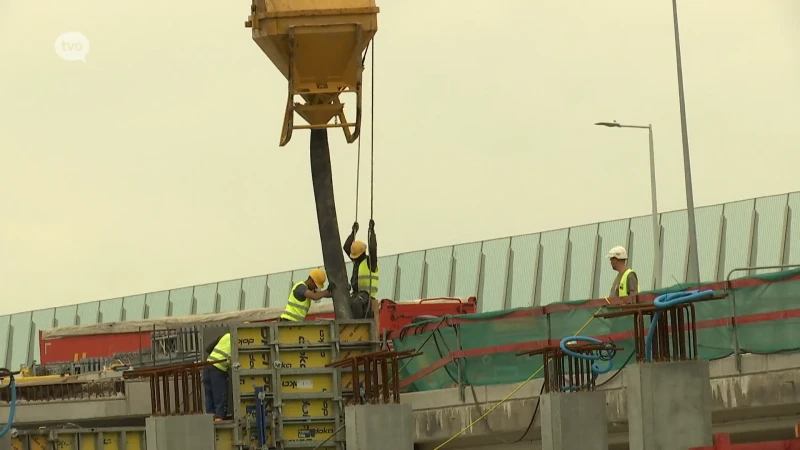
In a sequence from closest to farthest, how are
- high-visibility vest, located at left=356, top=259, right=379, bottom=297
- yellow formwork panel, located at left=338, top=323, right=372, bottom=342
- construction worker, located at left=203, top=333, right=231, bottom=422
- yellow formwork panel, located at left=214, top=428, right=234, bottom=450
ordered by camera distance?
1. yellow formwork panel, located at left=214, top=428, right=234, bottom=450
2. construction worker, located at left=203, top=333, right=231, bottom=422
3. yellow formwork panel, located at left=338, top=323, right=372, bottom=342
4. high-visibility vest, located at left=356, top=259, right=379, bottom=297

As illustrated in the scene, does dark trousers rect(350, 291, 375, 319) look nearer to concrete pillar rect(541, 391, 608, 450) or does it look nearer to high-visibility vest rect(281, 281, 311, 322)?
high-visibility vest rect(281, 281, 311, 322)

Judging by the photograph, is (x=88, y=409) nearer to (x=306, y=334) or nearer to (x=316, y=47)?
(x=306, y=334)

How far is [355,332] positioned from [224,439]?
2503mm

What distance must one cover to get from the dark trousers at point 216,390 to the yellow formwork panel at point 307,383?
3.17 feet

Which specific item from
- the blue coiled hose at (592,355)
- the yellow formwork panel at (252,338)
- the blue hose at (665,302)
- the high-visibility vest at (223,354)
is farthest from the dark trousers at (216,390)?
the blue hose at (665,302)

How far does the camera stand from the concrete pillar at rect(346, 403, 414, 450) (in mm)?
21016

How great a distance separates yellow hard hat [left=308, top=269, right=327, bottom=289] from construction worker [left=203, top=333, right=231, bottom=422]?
5.65 ft

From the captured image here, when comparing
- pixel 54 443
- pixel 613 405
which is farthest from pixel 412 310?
pixel 613 405

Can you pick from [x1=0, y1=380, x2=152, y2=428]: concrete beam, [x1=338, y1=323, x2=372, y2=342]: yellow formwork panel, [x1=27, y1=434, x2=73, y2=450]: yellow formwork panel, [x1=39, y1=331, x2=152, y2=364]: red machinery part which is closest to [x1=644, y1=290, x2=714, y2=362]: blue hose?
[x1=338, y1=323, x2=372, y2=342]: yellow formwork panel

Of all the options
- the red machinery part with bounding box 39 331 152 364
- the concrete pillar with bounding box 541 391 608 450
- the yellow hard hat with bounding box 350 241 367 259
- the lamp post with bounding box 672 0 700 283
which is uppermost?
the lamp post with bounding box 672 0 700 283

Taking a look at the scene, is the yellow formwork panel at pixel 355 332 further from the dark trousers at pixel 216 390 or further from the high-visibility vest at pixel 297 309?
the dark trousers at pixel 216 390

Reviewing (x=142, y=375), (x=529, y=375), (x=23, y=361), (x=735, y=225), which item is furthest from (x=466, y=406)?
(x=23, y=361)

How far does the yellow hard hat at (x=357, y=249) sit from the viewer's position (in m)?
25.4

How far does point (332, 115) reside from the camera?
26828 mm
